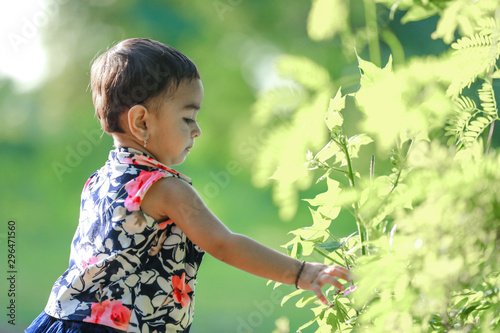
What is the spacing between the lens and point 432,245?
40 cm

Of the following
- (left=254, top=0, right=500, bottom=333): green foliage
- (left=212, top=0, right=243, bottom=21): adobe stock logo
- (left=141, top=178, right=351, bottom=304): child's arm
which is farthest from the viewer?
(left=212, top=0, right=243, bottom=21): adobe stock logo

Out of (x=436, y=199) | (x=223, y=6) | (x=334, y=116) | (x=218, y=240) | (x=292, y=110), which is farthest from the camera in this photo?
(x=223, y=6)

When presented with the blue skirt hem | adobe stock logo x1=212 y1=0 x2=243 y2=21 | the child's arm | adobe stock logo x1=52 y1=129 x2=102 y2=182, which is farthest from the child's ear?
adobe stock logo x1=212 y1=0 x2=243 y2=21

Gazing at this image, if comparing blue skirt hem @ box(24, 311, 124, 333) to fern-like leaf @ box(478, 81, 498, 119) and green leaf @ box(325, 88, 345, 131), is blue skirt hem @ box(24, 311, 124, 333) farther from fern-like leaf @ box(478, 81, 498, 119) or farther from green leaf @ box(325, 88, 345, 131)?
fern-like leaf @ box(478, 81, 498, 119)

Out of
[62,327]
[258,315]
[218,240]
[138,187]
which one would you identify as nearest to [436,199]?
[218,240]

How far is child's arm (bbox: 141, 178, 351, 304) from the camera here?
796mm

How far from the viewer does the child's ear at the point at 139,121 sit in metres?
1.01

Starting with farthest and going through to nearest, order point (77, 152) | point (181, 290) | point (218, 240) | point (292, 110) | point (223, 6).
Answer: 1. point (223, 6)
2. point (77, 152)
3. point (181, 290)
4. point (218, 240)
5. point (292, 110)

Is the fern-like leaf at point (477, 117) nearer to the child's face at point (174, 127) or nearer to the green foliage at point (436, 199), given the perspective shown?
the green foliage at point (436, 199)

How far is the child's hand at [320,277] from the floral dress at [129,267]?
268 mm

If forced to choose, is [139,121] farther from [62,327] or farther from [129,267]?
[62,327]

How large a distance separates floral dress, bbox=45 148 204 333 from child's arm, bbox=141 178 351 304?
1.0 inches

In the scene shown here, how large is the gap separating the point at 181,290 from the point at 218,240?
0.16 metres

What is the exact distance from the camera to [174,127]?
3.35 ft
